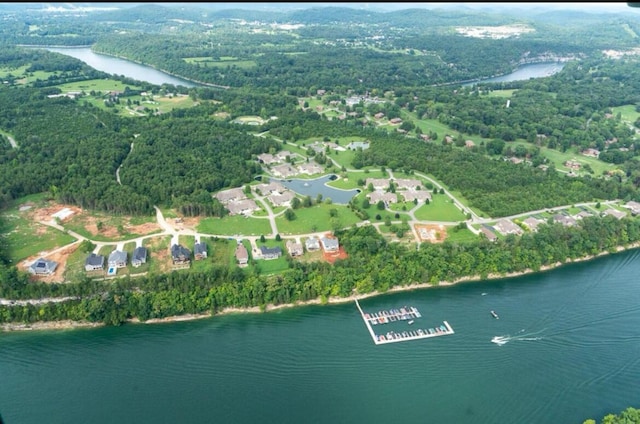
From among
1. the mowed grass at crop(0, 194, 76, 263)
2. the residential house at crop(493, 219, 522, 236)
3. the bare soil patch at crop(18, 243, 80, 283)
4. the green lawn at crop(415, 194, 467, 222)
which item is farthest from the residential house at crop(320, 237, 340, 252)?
the mowed grass at crop(0, 194, 76, 263)

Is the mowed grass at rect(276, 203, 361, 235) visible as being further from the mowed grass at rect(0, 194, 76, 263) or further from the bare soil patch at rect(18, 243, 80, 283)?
the mowed grass at rect(0, 194, 76, 263)

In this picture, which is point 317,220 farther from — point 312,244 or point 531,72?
point 531,72

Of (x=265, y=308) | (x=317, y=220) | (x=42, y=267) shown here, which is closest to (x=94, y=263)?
(x=42, y=267)

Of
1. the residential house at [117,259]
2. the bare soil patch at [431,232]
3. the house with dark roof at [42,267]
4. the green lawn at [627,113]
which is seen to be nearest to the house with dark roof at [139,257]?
the residential house at [117,259]

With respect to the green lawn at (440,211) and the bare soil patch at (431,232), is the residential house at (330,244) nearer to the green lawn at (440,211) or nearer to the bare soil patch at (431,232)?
the bare soil patch at (431,232)

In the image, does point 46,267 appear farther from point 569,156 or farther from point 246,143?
point 569,156
